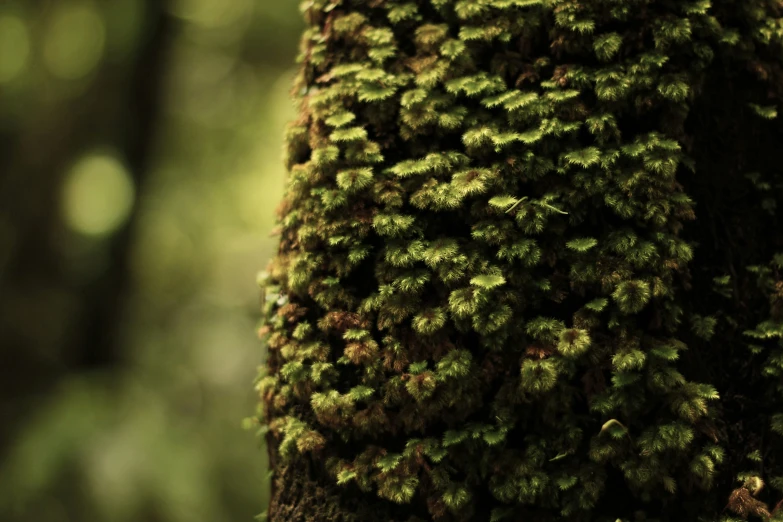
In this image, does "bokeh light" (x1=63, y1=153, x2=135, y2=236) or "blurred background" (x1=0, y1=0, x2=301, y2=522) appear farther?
"bokeh light" (x1=63, y1=153, x2=135, y2=236)

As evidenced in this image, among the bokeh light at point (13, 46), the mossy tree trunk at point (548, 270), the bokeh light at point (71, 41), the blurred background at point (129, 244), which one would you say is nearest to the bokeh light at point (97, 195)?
the blurred background at point (129, 244)

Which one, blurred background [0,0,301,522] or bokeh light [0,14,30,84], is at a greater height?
bokeh light [0,14,30,84]

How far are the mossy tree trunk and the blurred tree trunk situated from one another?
3.91 meters

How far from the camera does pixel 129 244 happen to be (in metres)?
4.96

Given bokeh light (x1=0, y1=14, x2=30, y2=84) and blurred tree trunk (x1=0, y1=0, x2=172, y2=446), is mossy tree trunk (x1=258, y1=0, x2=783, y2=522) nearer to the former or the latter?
blurred tree trunk (x1=0, y1=0, x2=172, y2=446)

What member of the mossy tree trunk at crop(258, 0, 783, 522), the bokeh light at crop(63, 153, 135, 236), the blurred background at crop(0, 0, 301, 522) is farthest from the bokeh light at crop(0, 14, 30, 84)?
the mossy tree trunk at crop(258, 0, 783, 522)

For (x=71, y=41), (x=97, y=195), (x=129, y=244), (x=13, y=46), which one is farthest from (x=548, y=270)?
(x=13, y=46)

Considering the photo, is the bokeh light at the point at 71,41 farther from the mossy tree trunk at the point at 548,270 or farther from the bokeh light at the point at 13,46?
the mossy tree trunk at the point at 548,270

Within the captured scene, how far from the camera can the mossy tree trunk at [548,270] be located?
1.20 m

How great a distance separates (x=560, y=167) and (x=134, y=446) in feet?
11.2

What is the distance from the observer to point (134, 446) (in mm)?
A: 3764

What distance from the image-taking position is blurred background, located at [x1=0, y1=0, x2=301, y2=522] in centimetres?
383

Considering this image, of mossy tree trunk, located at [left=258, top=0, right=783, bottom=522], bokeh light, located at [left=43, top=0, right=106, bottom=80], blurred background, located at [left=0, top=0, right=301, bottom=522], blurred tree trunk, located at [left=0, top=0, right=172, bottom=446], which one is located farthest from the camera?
bokeh light, located at [left=43, top=0, right=106, bottom=80]

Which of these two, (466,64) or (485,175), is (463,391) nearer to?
(485,175)
